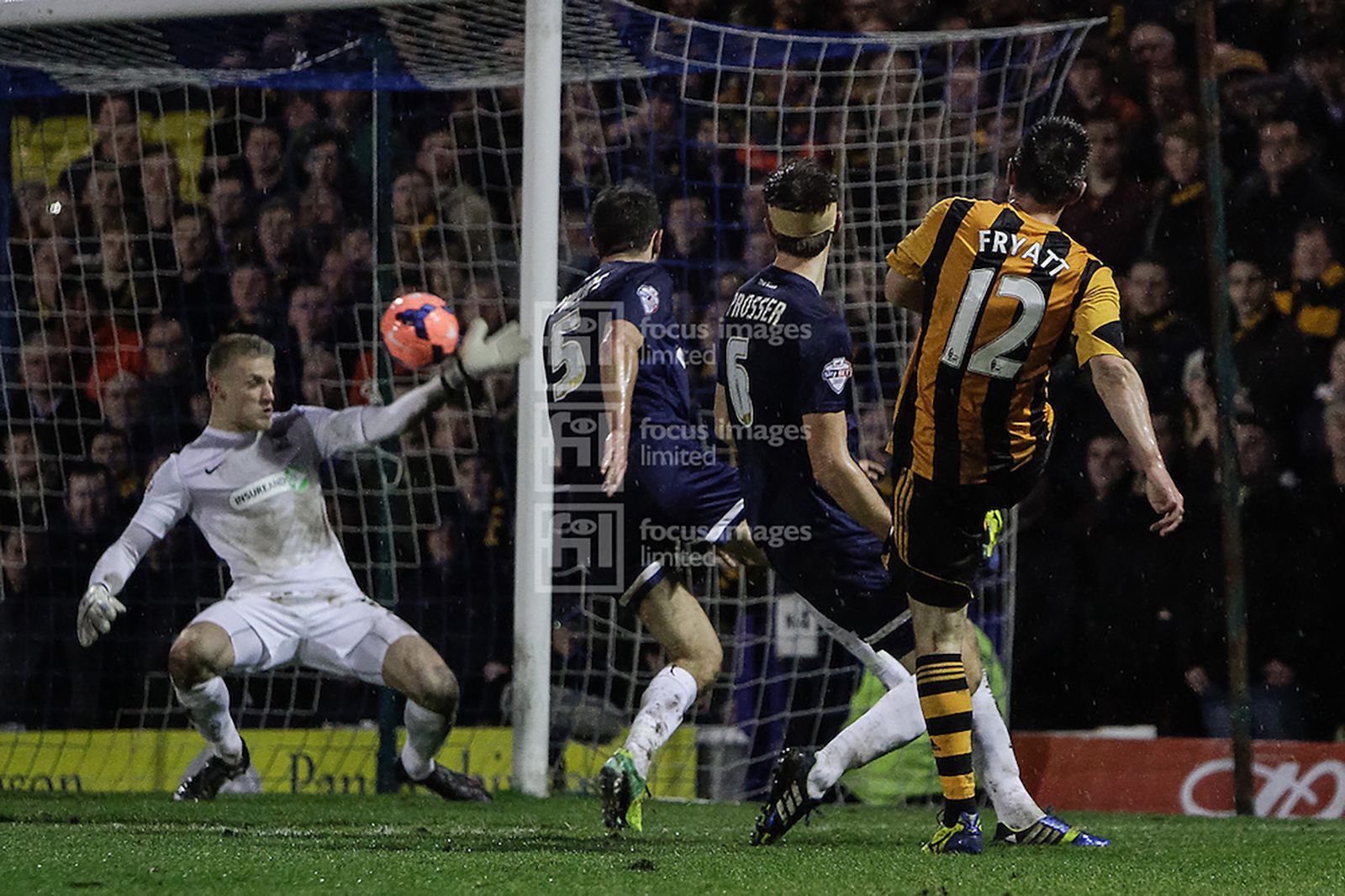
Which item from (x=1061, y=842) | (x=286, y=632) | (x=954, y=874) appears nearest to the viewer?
(x=954, y=874)

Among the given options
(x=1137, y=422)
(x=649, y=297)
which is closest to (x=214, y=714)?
(x=649, y=297)

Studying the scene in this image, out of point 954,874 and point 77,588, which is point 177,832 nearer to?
point 954,874

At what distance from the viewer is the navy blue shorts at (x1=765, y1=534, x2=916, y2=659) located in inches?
209

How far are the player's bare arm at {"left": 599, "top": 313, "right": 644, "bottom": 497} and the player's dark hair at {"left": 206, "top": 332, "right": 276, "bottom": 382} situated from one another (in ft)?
5.45

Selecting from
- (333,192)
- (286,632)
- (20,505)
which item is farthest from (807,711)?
(20,505)

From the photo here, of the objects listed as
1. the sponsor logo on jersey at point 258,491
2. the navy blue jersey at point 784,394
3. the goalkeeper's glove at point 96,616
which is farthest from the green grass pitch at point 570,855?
the sponsor logo on jersey at point 258,491

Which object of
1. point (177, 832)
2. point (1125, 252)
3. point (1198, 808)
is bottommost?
point (1198, 808)

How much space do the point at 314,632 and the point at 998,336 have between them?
323cm

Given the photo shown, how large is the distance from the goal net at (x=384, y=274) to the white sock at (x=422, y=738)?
29.3 inches

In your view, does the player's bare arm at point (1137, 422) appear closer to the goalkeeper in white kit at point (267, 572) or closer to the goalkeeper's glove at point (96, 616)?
the goalkeeper in white kit at point (267, 572)

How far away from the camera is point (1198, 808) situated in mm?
6941

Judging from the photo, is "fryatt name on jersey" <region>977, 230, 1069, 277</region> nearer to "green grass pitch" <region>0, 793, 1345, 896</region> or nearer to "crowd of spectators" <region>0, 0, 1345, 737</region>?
"green grass pitch" <region>0, 793, 1345, 896</region>

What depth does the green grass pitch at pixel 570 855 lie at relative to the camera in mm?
3816

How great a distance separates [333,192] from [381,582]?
6.22 ft
